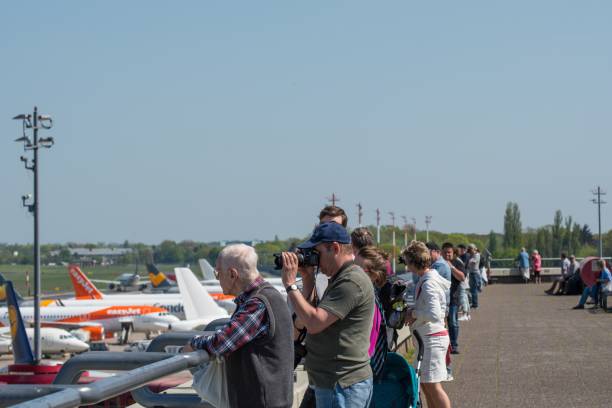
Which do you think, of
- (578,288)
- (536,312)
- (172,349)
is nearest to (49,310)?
(578,288)

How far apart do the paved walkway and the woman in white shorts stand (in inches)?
75.9

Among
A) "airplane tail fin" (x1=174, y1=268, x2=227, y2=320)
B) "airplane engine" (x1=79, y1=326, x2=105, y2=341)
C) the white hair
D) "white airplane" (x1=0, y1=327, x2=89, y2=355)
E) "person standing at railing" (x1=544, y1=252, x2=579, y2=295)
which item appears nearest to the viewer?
the white hair

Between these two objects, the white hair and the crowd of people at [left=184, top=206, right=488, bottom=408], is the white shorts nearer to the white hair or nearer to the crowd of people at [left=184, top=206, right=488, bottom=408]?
the crowd of people at [left=184, top=206, right=488, bottom=408]

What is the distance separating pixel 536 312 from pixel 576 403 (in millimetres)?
13982

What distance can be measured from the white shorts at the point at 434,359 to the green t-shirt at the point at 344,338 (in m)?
2.54

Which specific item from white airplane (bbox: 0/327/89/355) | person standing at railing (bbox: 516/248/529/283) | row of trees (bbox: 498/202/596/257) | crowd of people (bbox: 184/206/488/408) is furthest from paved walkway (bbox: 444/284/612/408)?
row of trees (bbox: 498/202/596/257)

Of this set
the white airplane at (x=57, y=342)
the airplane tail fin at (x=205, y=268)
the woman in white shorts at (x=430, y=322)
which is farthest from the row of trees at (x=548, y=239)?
the woman in white shorts at (x=430, y=322)

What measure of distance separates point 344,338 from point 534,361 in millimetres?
Result: 8513

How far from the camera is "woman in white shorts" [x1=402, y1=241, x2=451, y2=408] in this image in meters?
7.55

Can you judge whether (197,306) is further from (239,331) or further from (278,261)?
(239,331)

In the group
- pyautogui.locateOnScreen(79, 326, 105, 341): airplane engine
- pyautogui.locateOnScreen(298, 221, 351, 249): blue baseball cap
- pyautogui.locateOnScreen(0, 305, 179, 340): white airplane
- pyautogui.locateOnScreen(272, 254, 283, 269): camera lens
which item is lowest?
pyautogui.locateOnScreen(79, 326, 105, 341): airplane engine

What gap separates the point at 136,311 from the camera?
58.7 m

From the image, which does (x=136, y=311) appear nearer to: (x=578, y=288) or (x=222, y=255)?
(x=578, y=288)

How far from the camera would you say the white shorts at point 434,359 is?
7527 millimetres
